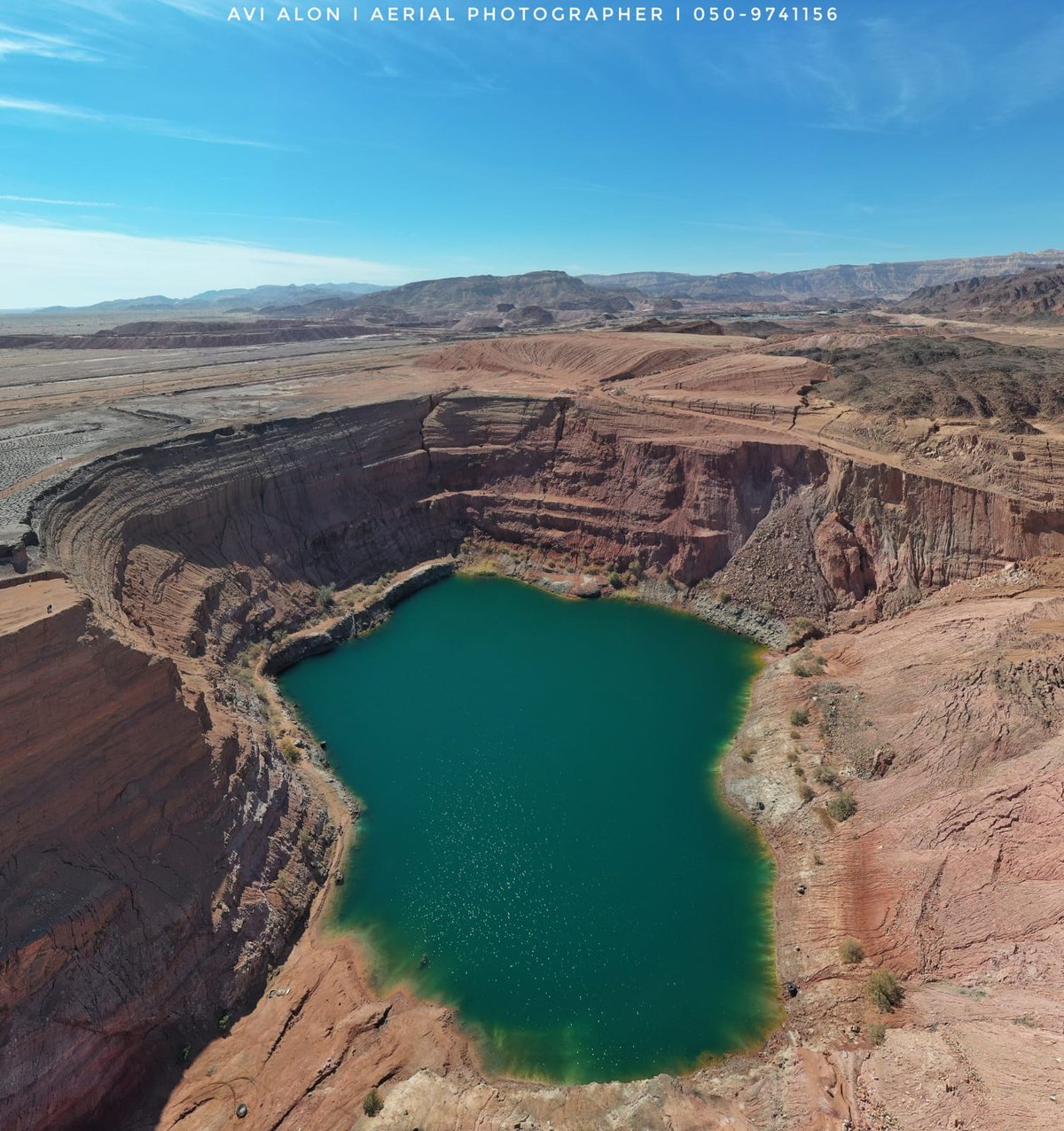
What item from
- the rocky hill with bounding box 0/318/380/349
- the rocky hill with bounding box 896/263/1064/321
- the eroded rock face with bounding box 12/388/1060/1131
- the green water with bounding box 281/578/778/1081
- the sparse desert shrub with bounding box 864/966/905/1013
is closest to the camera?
the eroded rock face with bounding box 12/388/1060/1131

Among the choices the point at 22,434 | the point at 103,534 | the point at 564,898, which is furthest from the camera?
the point at 22,434

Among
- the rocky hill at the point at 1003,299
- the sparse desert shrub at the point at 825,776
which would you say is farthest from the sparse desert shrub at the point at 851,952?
the rocky hill at the point at 1003,299

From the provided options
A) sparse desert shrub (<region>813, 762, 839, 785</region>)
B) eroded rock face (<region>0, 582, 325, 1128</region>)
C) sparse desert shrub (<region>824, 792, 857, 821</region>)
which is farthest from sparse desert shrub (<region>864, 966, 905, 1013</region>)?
eroded rock face (<region>0, 582, 325, 1128</region>)

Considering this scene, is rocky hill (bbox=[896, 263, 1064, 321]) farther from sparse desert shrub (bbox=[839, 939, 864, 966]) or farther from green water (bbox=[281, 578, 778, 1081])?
sparse desert shrub (bbox=[839, 939, 864, 966])

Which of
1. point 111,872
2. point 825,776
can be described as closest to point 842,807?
point 825,776

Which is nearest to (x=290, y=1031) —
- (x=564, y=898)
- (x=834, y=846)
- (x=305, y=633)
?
(x=564, y=898)

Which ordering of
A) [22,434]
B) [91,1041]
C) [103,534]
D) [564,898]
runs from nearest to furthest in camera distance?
[91,1041] → [564,898] → [103,534] → [22,434]

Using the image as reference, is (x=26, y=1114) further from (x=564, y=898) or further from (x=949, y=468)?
(x=949, y=468)

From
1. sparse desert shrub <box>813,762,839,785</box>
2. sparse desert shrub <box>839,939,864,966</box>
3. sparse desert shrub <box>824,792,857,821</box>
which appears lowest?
sparse desert shrub <box>839,939,864,966</box>
